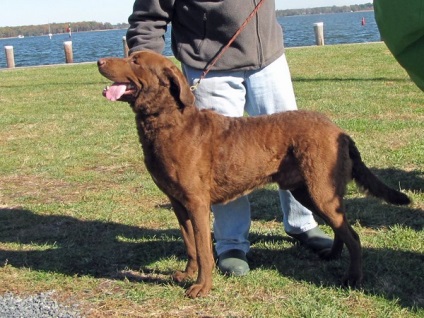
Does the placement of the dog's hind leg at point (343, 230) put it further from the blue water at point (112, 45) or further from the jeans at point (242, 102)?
the blue water at point (112, 45)

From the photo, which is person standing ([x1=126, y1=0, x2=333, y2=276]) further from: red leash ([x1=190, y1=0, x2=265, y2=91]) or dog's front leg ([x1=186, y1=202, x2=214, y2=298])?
dog's front leg ([x1=186, y1=202, x2=214, y2=298])

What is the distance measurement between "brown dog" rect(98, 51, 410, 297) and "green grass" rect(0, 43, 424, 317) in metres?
0.31

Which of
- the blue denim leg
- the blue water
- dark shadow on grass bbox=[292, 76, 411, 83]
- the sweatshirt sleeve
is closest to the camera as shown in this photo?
the sweatshirt sleeve

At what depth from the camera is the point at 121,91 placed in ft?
13.7

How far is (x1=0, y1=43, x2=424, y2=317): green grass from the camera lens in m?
4.30

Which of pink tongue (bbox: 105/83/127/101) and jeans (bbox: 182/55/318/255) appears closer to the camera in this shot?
pink tongue (bbox: 105/83/127/101)

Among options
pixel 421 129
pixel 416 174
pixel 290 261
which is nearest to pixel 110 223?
pixel 290 261

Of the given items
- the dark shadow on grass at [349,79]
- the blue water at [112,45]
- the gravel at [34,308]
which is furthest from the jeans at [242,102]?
the blue water at [112,45]

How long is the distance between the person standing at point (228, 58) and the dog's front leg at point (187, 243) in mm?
247

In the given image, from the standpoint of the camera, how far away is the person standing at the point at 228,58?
470 cm

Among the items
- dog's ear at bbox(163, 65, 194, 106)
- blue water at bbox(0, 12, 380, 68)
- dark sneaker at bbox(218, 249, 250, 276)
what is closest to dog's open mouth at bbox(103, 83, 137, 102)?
dog's ear at bbox(163, 65, 194, 106)

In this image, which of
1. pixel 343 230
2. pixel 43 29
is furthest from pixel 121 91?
pixel 43 29

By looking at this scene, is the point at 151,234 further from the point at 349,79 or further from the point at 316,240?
the point at 349,79

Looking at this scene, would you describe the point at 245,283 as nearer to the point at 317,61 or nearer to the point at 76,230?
the point at 76,230
